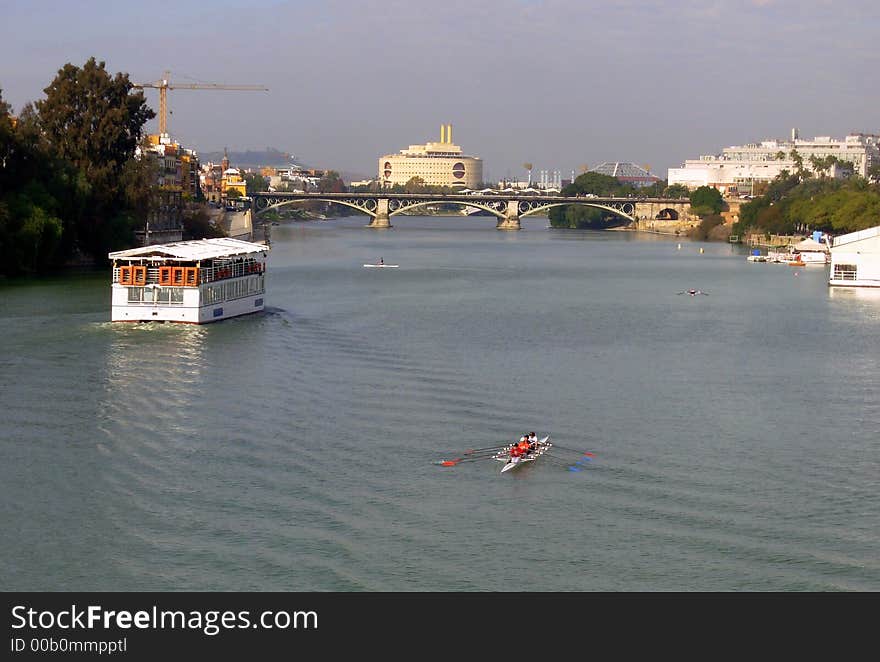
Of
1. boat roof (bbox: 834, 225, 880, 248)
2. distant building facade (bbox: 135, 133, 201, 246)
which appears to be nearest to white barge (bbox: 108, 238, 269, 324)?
distant building facade (bbox: 135, 133, 201, 246)

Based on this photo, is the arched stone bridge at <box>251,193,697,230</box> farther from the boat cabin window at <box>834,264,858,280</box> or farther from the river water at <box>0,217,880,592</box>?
the river water at <box>0,217,880,592</box>

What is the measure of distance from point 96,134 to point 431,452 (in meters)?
37.9

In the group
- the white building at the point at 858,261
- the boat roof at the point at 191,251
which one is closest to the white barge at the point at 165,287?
the boat roof at the point at 191,251

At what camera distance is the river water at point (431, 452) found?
14.7 m

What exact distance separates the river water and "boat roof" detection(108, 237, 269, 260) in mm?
1872

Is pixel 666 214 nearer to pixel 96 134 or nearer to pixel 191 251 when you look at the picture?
pixel 96 134

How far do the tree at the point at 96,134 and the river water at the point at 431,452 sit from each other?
47.3ft

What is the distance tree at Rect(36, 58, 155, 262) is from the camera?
5200 centimetres

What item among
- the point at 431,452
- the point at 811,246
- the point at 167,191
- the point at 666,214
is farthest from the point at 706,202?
the point at 431,452

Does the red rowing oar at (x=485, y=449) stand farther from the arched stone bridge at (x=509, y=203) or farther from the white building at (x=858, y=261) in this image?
the arched stone bridge at (x=509, y=203)

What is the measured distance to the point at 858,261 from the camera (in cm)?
5144
